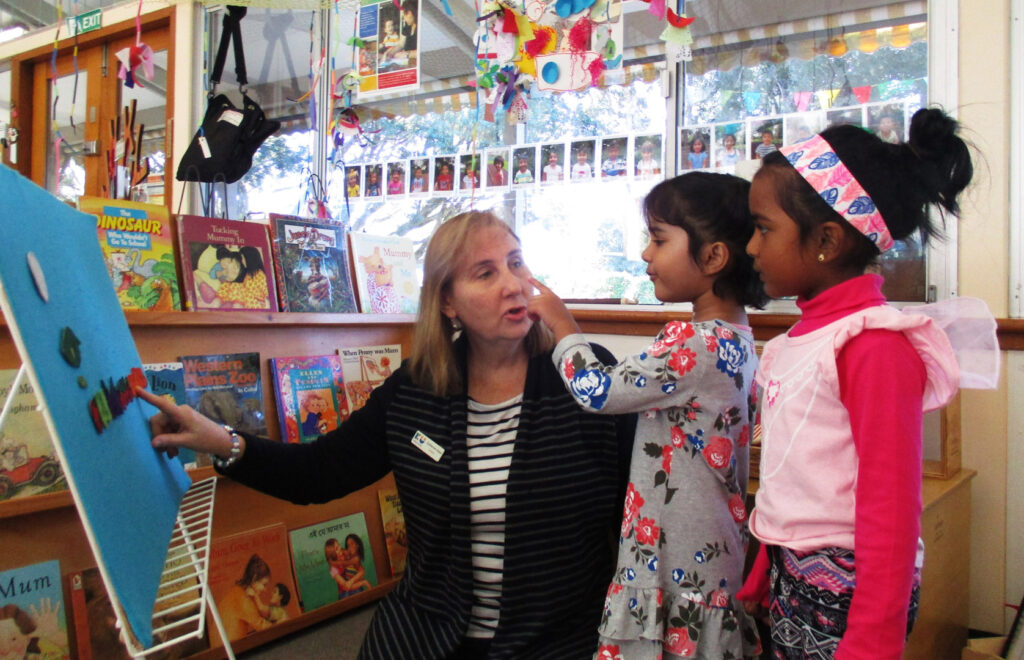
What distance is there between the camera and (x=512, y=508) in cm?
126

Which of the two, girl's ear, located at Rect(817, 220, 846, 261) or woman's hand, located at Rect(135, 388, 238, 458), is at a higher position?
girl's ear, located at Rect(817, 220, 846, 261)

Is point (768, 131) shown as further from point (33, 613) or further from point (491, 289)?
point (33, 613)

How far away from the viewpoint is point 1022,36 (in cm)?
180

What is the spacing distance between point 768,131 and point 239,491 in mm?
2046

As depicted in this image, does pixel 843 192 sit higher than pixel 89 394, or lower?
higher

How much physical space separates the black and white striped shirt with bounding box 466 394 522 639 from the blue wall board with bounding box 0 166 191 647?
21.3 inches

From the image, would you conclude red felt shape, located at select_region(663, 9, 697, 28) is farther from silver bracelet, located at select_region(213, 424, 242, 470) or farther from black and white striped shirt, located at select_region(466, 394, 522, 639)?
silver bracelet, located at select_region(213, 424, 242, 470)

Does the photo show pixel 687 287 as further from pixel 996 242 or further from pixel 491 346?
pixel 996 242

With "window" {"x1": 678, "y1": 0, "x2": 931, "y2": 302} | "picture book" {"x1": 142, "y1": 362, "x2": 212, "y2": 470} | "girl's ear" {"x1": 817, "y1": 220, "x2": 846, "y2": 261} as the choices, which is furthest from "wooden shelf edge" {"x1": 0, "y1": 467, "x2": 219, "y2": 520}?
"window" {"x1": 678, "y1": 0, "x2": 931, "y2": 302}

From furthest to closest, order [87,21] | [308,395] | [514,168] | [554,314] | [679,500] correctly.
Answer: [87,21]
[514,168]
[308,395]
[554,314]
[679,500]

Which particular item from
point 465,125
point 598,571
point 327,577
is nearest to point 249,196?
point 465,125

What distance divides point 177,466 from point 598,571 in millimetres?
804

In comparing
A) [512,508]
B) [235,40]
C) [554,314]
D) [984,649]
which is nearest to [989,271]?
[984,649]

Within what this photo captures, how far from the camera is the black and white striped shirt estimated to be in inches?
50.3
